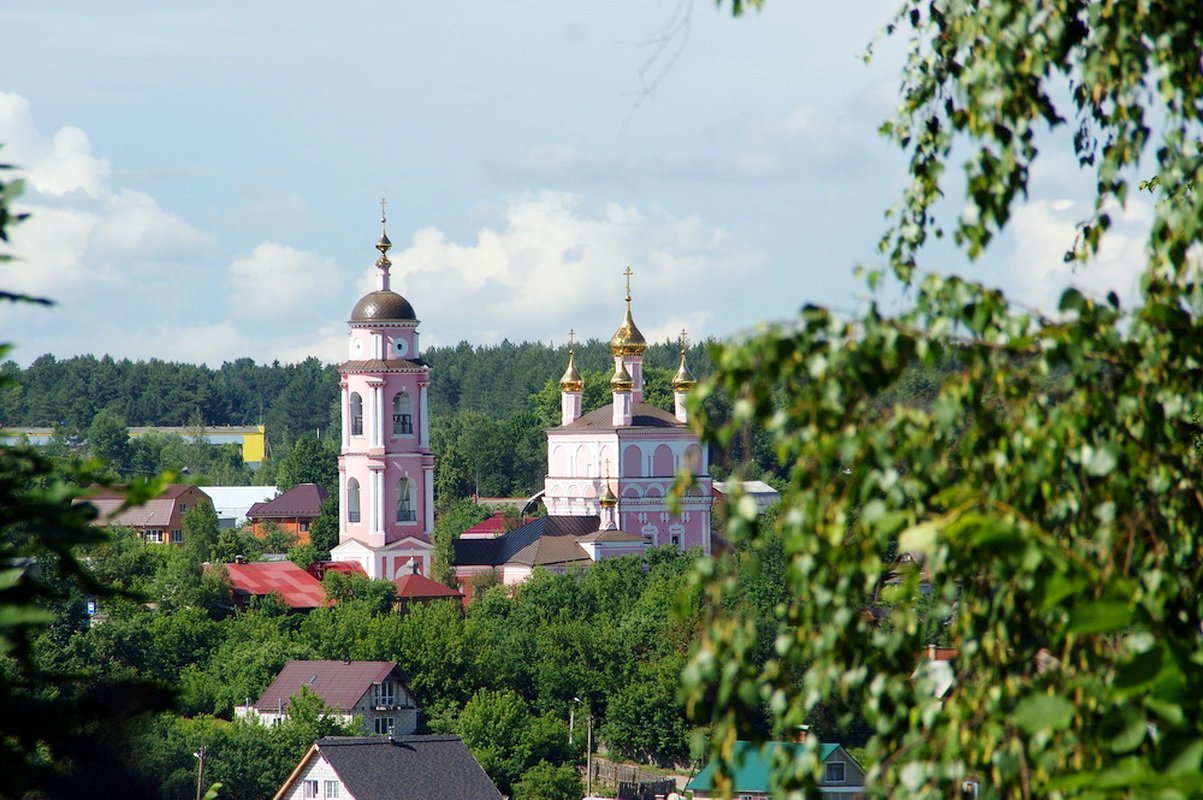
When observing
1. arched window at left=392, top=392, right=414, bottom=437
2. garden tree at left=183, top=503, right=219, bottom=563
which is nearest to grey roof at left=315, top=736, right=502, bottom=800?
arched window at left=392, top=392, right=414, bottom=437

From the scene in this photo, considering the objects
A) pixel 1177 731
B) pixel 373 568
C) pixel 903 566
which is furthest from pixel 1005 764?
pixel 373 568

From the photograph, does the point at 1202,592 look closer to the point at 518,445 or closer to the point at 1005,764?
the point at 1005,764

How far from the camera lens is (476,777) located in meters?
34.6

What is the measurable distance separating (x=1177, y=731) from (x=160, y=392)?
15279 centimetres

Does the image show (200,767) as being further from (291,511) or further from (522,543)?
(291,511)

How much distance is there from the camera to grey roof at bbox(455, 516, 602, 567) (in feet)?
182

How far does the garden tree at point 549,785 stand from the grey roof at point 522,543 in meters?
19.0

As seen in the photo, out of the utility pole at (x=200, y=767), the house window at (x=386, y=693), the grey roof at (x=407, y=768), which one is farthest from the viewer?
the house window at (x=386, y=693)

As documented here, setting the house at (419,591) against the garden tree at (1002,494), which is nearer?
the garden tree at (1002,494)

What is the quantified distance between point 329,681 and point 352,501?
1404 cm

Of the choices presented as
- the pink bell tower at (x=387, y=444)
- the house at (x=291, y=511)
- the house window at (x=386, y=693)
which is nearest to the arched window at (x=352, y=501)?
the pink bell tower at (x=387, y=444)

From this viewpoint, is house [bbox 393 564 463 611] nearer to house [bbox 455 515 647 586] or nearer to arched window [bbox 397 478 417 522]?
arched window [bbox 397 478 417 522]

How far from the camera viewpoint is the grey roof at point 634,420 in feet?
197

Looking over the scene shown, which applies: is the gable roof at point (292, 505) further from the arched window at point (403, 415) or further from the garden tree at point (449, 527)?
the arched window at point (403, 415)
